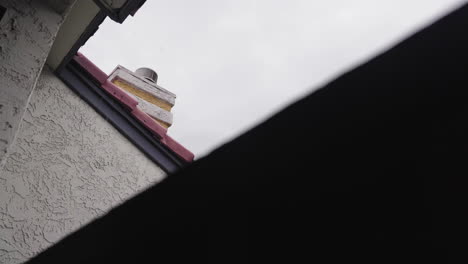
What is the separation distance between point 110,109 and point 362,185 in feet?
10.1

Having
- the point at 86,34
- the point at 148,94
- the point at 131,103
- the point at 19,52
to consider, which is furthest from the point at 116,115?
the point at 148,94

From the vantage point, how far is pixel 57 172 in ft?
9.26

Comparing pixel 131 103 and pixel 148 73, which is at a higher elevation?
pixel 148 73

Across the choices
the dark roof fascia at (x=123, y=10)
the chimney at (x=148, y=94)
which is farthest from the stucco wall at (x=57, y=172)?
the chimney at (x=148, y=94)

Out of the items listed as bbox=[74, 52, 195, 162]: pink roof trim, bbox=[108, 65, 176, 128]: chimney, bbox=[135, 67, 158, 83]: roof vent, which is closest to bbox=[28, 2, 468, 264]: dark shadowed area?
bbox=[74, 52, 195, 162]: pink roof trim

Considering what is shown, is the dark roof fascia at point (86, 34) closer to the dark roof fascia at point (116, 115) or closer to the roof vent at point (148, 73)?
the dark roof fascia at point (116, 115)

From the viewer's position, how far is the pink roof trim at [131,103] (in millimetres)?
3227

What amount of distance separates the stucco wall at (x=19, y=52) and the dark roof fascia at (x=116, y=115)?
1132 millimetres

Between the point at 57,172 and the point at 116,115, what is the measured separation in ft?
2.60

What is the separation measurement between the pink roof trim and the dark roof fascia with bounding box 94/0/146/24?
140 centimetres

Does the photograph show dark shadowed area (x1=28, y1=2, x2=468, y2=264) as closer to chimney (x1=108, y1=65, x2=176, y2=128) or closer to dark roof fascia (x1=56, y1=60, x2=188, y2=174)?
dark roof fascia (x1=56, y1=60, x2=188, y2=174)

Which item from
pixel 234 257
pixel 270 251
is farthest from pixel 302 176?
pixel 234 257

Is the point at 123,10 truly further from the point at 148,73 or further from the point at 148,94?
the point at 148,73

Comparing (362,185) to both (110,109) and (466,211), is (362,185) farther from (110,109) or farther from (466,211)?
(110,109)
